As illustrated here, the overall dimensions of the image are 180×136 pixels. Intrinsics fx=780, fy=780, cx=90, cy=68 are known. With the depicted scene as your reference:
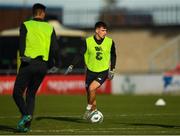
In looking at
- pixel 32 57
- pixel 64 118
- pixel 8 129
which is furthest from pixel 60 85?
pixel 32 57

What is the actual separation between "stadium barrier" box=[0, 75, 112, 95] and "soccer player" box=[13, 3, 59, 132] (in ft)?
73.6

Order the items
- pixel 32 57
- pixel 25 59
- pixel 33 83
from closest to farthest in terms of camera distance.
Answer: pixel 25 59, pixel 32 57, pixel 33 83

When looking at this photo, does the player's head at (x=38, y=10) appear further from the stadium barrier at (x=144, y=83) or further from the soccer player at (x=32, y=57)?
the stadium barrier at (x=144, y=83)

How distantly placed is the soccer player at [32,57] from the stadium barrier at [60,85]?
2243 cm

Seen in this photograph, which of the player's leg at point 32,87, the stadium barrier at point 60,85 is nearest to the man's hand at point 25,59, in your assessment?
the player's leg at point 32,87

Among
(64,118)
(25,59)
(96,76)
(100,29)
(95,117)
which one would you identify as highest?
(100,29)

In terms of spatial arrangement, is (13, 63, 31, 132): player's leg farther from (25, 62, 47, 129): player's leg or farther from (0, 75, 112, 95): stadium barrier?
(0, 75, 112, 95): stadium barrier

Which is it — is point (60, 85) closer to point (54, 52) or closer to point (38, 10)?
point (54, 52)

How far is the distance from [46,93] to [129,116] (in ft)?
58.7

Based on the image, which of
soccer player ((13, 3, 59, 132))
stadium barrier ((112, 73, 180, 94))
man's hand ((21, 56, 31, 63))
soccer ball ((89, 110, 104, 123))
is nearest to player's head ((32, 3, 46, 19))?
soccer player ((13, 3, 59, 132))

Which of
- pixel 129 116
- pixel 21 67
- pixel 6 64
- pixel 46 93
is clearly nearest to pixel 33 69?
pixel 21 67

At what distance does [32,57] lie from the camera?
580 inches

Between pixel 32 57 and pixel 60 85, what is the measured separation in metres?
23.2

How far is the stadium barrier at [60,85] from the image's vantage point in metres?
37.4
